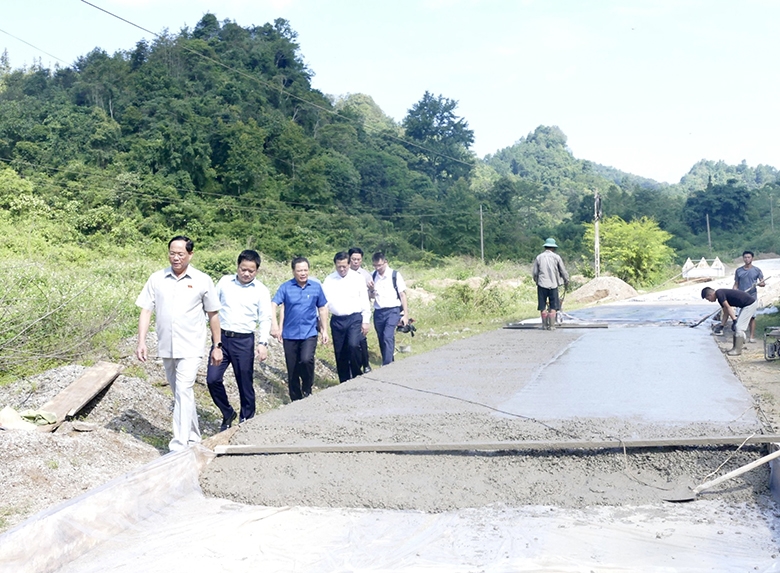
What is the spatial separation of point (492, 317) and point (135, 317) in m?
10.1

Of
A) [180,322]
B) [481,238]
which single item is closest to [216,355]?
[180,322]

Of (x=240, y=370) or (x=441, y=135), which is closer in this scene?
(x=240, y=370)

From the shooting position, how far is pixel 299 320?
27.5 ft

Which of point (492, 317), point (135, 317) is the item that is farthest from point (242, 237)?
point (135, 317)

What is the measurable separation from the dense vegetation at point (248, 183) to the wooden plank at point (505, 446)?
20.4 meters

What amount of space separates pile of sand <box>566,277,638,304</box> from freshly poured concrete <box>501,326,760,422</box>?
1644 centimetres

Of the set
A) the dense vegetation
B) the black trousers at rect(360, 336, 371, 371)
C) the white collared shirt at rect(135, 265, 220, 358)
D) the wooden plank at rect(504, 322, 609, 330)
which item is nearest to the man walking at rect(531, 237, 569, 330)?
the wooden plank at rect(504, 322, 609, 330)

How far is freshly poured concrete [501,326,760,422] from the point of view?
6289 mm

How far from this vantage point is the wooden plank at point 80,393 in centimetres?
696

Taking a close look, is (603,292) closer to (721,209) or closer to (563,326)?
(563,326)

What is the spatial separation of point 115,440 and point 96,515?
7.63ft

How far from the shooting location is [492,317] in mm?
20281

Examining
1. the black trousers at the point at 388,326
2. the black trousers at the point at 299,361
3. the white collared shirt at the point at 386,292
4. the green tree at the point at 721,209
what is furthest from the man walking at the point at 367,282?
the green tree at the point at 721,209

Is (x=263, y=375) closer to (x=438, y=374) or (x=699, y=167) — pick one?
(x=438, y=374)
